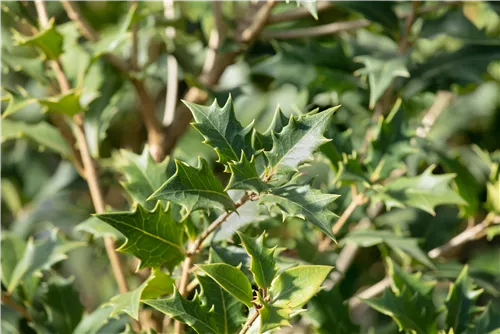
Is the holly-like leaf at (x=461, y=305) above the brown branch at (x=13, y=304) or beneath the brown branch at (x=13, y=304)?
beneath

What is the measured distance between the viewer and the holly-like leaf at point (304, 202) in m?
0.61

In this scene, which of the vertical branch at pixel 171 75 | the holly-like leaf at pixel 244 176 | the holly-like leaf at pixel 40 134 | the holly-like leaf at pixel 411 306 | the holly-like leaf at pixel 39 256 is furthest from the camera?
the vertical branch at pixel 171 75

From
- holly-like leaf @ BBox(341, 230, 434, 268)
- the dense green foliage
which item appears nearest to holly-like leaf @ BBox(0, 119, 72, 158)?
the dense green foliage

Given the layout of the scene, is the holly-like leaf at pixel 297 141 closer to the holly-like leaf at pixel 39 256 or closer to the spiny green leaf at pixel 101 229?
the spiny green leaf at pixel 101 229

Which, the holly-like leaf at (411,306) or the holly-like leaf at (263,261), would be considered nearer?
the holly-like leaf at (263,261)

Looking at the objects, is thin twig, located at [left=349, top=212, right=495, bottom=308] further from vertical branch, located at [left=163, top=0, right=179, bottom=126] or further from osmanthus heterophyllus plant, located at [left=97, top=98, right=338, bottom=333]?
vertical branch, located at [left=163, top=0, right=179, bottom=126]

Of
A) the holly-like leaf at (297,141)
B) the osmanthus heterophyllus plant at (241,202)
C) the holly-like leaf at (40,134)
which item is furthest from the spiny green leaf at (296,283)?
the holly-like leaf at (40,134)

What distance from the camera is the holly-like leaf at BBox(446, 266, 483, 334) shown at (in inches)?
31.8

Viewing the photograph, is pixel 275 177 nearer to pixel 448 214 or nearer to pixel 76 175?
pixel 448 214

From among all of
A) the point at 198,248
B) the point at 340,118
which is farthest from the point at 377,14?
the point at 198,248

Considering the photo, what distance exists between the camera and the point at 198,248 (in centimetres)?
73

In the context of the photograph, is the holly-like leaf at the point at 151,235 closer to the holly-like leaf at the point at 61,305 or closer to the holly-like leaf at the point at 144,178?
the holly-like leaf at the point at 144,178

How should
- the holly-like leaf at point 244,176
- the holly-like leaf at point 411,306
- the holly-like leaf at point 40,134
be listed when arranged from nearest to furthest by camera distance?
the holly-like leaf at point 244,176 < the holly-like leaf at point 411,306 < the holly-like leaf at point 40,134

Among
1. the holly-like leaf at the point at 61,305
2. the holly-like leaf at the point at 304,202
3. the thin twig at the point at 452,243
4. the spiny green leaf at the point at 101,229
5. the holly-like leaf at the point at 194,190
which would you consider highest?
the holly-like leaf at the point at 194,190
